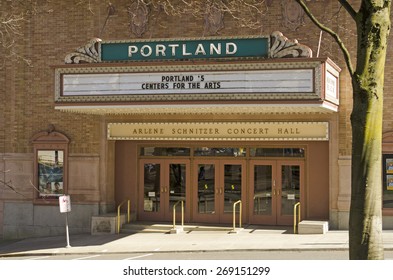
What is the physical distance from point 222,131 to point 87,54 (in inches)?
209

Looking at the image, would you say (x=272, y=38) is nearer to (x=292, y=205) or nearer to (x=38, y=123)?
(x=292, y=205)

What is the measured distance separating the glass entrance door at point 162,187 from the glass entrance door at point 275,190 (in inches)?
94.1

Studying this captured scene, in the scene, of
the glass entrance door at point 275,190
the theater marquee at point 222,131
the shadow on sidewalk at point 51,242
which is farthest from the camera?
the glass entrance door at point 275,190

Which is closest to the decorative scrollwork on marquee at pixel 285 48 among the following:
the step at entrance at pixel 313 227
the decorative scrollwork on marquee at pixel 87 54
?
the decorative scrollwork on marquee at pixel 87 54

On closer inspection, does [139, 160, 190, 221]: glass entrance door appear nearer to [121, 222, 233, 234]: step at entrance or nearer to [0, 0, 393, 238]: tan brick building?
[0, 0, 393, 238]: tan brick building

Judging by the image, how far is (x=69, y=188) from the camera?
2236 cm

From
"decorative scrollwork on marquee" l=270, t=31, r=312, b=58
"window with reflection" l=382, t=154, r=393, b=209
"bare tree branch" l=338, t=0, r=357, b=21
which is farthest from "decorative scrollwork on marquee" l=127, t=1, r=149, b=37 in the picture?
"bare tree branch" l=338, t=0, r=357, b=21

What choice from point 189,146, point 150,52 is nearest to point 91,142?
point 189,146

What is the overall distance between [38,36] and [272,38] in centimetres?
951

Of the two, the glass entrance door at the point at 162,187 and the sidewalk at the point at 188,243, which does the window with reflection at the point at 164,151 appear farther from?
the sidewalk at the point at 188,243

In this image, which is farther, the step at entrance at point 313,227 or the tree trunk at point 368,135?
the step at entrance at point 313,227

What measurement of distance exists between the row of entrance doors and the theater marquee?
0.98 meters

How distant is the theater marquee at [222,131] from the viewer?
67.0 feet

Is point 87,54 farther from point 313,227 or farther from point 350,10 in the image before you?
point 350,10
